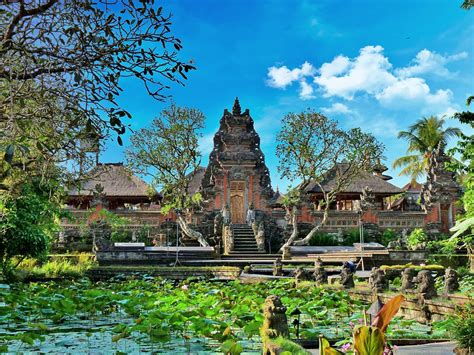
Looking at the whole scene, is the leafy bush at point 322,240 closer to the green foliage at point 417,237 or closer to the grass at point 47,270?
the green foliage at point 417,237

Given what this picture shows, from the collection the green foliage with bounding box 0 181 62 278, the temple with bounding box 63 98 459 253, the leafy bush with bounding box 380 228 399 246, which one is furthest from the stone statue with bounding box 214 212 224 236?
the green foliage with bounding box 0 181 62 278

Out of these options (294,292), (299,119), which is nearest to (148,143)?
(299,119)

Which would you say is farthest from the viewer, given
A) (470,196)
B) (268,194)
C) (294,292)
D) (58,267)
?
(268,194)

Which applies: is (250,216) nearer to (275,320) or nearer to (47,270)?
(47,270)

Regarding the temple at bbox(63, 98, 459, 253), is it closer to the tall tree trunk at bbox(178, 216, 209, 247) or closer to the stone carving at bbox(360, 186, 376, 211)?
the stone carving at bbox(360, 186, 376, 211)

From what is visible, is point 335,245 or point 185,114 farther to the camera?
point 335,245

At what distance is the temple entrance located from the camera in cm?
3012

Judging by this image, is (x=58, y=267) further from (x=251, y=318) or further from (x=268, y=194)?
(x=268, y=194)

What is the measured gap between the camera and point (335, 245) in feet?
93.0

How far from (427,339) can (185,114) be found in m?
21.5

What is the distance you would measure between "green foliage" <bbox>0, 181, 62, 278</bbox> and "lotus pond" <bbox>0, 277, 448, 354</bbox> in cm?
435

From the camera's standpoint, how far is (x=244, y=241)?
26.6 meters

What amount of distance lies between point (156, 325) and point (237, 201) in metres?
24.5

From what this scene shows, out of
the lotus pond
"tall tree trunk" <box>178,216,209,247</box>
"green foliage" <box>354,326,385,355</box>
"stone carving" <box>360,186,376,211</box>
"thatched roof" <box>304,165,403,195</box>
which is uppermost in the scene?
"thatched roof" <box>304,165,403,195</box>
